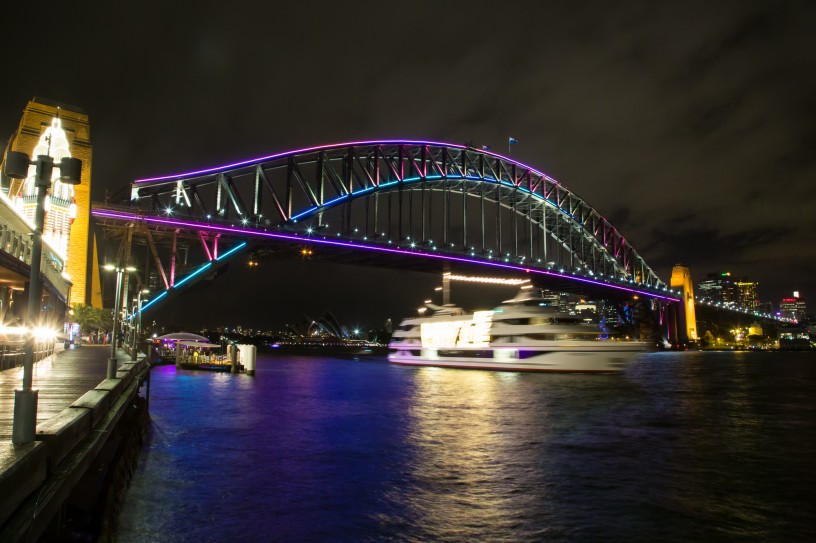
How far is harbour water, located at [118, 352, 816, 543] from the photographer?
7734mm

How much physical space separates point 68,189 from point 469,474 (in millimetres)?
43327

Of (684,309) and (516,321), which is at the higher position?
(684,309)

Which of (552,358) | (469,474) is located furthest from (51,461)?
(552,358)

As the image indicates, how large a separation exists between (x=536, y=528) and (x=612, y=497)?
2.11m

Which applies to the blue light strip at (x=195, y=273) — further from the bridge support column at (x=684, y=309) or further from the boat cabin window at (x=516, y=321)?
the bridge support column at (x=684, y=309)

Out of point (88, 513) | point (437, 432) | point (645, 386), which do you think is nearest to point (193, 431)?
point (437, 432)

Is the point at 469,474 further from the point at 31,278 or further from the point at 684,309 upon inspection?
the point at 684,309

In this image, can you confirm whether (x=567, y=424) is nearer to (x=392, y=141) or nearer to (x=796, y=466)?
(x=796, y=466)

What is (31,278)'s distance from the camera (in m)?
5.70

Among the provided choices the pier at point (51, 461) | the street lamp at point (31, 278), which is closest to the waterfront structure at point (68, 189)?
the pier at point (51, 461)

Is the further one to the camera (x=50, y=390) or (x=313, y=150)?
(x=313, y=150)

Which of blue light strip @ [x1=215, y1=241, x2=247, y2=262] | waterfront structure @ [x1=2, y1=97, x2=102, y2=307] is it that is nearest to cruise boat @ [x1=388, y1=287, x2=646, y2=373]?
blue light strip @ [x1=215, y1=241, x2=247, y2=262]

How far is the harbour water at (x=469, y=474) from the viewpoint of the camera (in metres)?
7.73

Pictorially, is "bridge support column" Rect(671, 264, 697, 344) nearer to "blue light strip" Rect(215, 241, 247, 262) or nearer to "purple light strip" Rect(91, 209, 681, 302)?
"purple light strip" Rect(91, 209, 681, 302)
